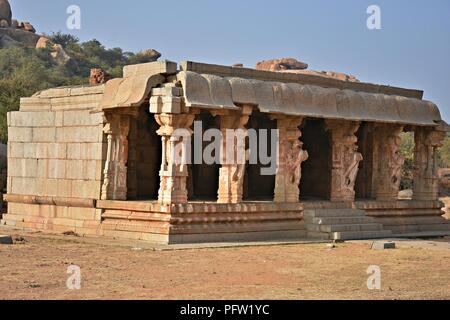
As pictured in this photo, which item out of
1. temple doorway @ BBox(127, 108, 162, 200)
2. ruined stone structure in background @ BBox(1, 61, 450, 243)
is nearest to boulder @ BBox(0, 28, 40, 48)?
ruined stone structure in background @ BBox(1, 61, 450, 243)

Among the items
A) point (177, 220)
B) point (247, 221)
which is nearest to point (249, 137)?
point (247, 221)

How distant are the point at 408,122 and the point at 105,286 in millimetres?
11078

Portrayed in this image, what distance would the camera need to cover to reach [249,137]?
61.2 feet

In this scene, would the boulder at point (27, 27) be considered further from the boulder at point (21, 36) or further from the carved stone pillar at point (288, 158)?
the carved stone pillar at point (288, 158)

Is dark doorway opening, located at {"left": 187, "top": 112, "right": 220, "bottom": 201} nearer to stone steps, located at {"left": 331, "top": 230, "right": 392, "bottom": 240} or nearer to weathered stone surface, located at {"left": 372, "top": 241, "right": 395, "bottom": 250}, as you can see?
stone steps, located at {"left": 331, "top": 230, "right": 392, "bottom": 240}

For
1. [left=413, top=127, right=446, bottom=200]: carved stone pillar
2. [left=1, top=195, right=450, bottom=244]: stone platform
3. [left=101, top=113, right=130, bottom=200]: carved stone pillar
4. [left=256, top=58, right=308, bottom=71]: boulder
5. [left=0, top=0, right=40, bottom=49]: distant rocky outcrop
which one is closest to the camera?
[left=1, top=195, right=450, bottom=244]: stone platform

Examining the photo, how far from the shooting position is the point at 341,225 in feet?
58.1

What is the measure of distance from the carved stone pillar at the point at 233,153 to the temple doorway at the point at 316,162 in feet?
13.4

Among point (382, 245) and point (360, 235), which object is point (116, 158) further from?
point (382, 245)

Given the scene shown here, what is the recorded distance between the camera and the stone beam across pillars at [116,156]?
17.0 meters

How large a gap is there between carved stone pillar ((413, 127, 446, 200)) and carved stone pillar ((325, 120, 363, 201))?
2.96m

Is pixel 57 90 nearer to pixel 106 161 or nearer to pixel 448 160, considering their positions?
pixel 106 161

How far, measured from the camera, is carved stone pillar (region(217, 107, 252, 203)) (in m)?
16.6

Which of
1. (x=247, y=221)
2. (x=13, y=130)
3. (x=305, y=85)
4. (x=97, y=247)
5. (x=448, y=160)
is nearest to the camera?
(x=97, y=247)
